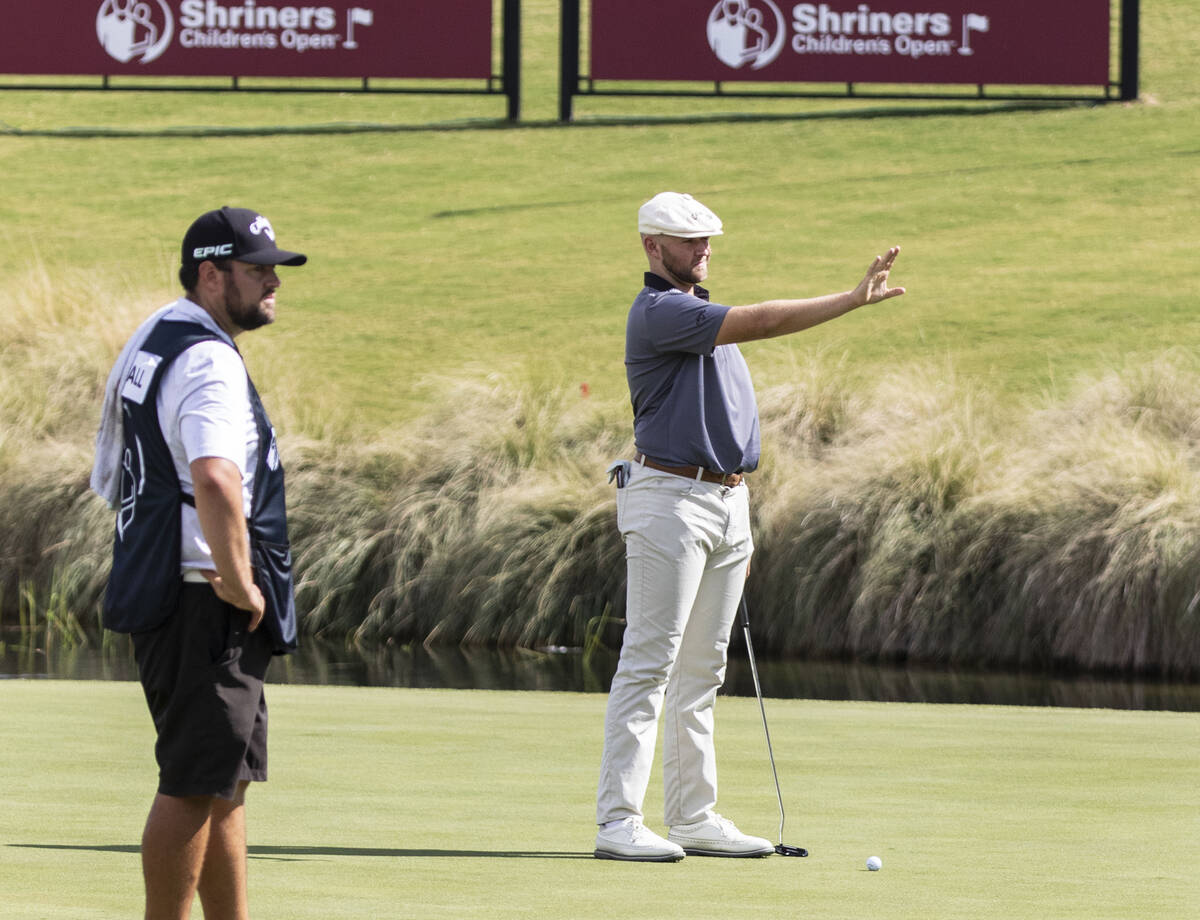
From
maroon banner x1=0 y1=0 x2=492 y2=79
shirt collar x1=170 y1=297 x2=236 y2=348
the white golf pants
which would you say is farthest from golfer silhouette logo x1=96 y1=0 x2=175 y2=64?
shirt collar x1=170 y1=297 x2=236 y2=348

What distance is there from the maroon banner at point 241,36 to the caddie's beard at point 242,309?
966 inches

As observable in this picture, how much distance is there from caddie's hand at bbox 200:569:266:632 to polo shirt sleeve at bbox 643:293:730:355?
1.95 m

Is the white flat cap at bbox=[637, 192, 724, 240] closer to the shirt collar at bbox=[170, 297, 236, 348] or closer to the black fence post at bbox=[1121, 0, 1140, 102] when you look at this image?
the shirt collar at bbox=[170, 297, 236, 348]

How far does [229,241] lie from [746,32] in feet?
81.7

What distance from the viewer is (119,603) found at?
429 cm

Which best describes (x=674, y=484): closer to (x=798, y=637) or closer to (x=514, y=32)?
(x=798, y=637)

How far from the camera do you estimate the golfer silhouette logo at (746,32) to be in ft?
92.8

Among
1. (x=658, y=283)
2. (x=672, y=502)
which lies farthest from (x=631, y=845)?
(x=658, y=283)

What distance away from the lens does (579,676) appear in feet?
43.8

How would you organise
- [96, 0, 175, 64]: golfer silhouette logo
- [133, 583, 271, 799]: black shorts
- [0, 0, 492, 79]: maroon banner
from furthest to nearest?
[96, 0, 175, 64]: golfer silhouette logo, [0, 0, 492, 79]: maroon banner, [133, 583, 271, 799]: black shorts

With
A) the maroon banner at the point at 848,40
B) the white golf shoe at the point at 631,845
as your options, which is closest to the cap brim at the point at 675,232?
the white golf shoe at the point at 631,845

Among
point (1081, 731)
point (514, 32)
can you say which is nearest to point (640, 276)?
point (514, 32)

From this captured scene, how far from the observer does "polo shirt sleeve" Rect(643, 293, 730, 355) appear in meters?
5.83

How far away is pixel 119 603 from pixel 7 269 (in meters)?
21.1
